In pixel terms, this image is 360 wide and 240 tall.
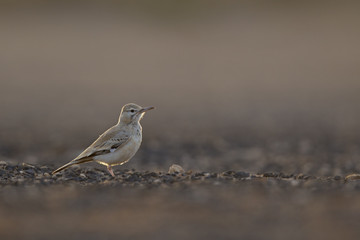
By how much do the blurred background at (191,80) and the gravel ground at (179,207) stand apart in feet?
13.9

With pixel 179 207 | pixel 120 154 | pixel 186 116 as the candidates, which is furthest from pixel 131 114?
pixel 186 116

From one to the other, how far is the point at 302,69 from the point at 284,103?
1030 centimetres

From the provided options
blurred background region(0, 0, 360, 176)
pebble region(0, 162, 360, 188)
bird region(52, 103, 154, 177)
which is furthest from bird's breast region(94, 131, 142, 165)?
blurred background region(0, 0, 360, 176)

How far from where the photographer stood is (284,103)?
93.6ft

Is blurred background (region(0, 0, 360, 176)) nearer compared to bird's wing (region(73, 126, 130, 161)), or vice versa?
bird's wing (region(73, 126, 130, 161))

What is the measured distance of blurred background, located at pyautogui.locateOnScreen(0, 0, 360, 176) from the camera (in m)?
17.5

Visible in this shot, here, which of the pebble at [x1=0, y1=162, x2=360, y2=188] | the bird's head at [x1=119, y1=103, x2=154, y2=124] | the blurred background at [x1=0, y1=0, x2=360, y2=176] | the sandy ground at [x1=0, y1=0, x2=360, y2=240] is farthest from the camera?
the blurred background at [x1=0, y1=0, x2=360, y2=176]

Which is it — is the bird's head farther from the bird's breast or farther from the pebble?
the pebble

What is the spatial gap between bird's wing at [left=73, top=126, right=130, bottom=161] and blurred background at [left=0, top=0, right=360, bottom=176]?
3.16m

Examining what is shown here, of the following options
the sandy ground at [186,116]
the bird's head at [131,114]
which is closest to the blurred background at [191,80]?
the sandy ground at [186,116]

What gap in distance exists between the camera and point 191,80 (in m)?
36.2

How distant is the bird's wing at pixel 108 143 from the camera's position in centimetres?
1125

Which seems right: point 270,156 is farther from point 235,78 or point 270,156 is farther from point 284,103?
point 235,78

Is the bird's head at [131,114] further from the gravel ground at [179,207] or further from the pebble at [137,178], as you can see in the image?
the gravel ground at [179,207]
